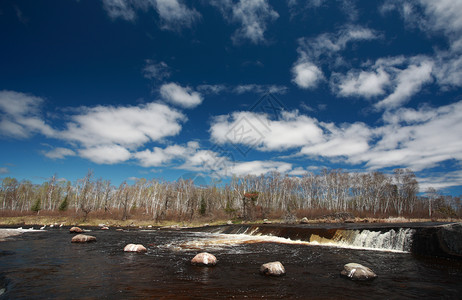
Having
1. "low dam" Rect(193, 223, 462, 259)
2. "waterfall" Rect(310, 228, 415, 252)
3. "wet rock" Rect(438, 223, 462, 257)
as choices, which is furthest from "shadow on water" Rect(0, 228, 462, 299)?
"waterfall" Rect(310, 228, 415, 252)

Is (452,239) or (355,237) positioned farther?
(355,237)

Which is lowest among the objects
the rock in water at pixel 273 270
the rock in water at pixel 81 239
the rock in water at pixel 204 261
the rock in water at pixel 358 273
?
the rock in water at pixel 81 239

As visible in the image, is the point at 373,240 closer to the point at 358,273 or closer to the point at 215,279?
the point at 358,273

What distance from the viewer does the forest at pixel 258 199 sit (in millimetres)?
51969

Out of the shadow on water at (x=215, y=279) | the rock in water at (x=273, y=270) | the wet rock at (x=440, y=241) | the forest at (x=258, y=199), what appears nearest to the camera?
the shadow on water at (x=215, y=279)

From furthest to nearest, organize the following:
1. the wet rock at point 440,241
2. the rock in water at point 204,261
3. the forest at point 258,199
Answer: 1. the forest at point 258,199
2. the wet rock at point 440,241
3. the rock in water at point 204,261

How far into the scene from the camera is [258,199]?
6906cm

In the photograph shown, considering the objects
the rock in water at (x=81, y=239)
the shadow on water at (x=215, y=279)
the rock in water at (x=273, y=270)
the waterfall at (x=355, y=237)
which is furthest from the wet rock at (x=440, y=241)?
the rock in water at (x=81, y=239)

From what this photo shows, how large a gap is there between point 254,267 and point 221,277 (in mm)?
2158

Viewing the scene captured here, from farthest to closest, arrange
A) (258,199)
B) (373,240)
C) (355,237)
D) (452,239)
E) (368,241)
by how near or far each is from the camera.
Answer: (258,199) < (355,237) < (368,241) < (373,240) < (452,239)

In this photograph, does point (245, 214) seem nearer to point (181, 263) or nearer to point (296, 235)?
point (296, 235)

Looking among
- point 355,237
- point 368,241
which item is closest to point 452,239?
point 368,241

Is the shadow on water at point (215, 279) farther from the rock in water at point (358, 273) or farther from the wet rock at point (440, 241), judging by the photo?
the wet rock at point (440, 241)

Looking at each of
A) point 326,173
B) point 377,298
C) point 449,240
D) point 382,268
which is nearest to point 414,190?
point 326,173
